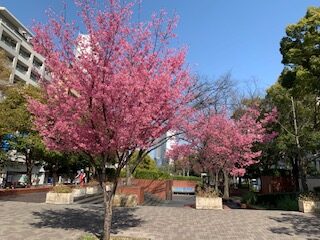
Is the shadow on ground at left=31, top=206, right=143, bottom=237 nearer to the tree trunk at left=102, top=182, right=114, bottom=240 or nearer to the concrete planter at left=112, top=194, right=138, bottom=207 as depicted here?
the tree trunk at left=102, top=182, right=114, bottom=240

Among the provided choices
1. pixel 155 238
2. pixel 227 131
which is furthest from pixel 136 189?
pixel 155 238

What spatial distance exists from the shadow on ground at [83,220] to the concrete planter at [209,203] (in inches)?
139

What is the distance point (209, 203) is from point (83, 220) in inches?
257

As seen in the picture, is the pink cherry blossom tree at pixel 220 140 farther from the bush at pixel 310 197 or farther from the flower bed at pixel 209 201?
the bush at pixel 310 197

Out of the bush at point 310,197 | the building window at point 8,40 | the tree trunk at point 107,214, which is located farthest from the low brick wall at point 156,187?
the building window at point 8,40

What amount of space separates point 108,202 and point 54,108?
268cm

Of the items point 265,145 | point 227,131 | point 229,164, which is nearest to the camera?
point 227,131

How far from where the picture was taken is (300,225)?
10281mm

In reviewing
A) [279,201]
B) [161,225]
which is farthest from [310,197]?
[161,225]

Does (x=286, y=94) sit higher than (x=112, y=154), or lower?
higher

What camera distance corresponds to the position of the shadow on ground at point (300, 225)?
891 cm

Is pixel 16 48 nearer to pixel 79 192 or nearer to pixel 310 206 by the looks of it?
pixel 79 192

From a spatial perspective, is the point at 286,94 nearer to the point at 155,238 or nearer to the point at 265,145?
the point at 265,145

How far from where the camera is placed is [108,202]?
24.9ft
